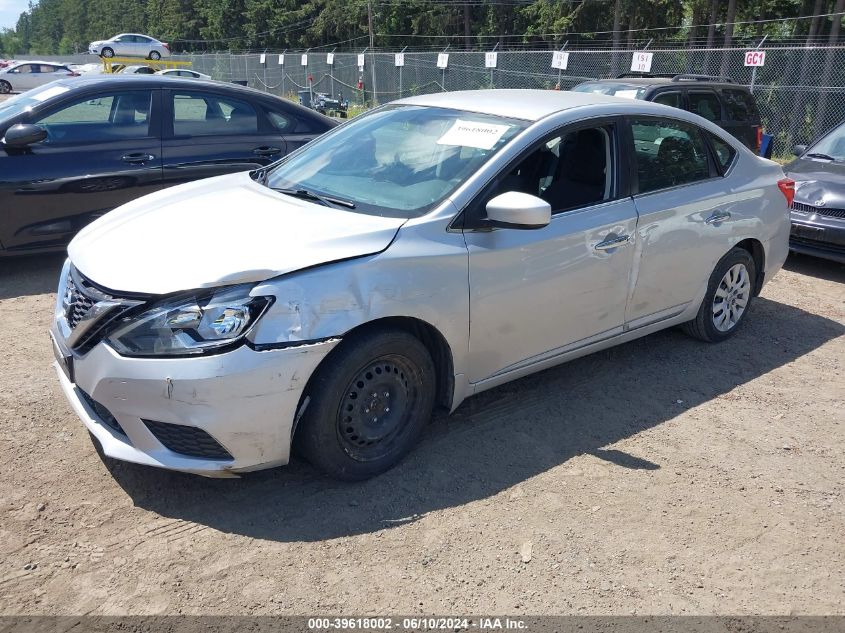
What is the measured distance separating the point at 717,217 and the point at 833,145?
450cm

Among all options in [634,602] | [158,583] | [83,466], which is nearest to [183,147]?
[83,466]

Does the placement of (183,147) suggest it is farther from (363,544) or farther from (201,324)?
(363,544)

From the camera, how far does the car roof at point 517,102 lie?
4109 millimetres

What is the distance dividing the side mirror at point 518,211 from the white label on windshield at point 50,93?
459cm

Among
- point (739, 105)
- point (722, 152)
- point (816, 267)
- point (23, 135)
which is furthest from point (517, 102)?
point (739, 105)

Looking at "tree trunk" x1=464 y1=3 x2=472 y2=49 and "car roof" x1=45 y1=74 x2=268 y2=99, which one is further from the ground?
"tree trunk" x1=464 y1=3 x2=472 y2=49

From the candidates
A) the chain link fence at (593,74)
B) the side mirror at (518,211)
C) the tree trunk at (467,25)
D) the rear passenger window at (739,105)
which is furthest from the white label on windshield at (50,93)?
the tree trunk at (467,25)

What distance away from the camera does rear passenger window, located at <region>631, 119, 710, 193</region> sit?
14.8 ft

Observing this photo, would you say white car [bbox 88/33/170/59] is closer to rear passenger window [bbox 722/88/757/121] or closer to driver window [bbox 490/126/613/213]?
rear passenger window [bbox 722/88/757/121]

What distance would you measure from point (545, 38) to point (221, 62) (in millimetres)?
18778

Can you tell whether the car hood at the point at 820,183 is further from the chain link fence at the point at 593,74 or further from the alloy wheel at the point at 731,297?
the chain link fence at the point at 593,74

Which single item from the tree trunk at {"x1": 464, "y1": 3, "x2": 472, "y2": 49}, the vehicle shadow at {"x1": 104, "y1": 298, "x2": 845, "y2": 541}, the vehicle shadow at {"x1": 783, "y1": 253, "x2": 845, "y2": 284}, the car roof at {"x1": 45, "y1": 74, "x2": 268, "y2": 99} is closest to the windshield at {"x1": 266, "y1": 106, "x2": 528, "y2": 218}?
the vehicle shadow at {"x1": 104, "y1": 298, "x2": 845, "y2": 541}

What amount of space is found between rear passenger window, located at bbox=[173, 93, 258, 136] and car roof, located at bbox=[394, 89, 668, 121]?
2800 millimetres

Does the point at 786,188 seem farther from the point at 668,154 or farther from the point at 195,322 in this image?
the point at 195,322
